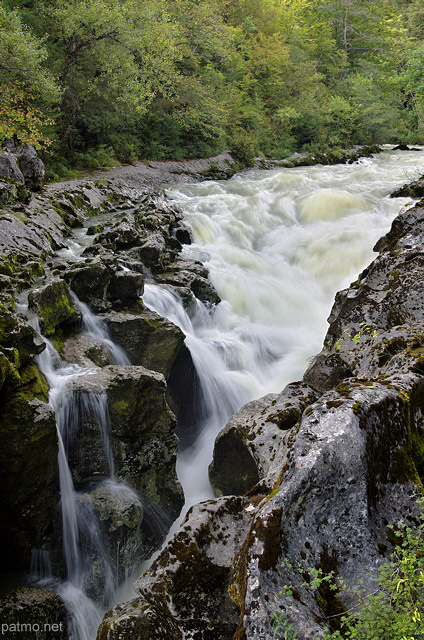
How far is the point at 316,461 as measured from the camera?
249 centimetres

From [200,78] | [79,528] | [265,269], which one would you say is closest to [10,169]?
[265,269]

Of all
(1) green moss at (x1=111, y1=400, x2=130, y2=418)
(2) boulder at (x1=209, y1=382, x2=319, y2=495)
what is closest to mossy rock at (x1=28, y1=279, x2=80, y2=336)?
(1) green moss at (x1=111, y1=400, x2=130, y2=418)

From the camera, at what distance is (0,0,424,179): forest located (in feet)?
47.1

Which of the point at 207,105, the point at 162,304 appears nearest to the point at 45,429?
the point at 162,304

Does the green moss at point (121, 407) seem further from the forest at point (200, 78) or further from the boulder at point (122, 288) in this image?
the forest at point (200, 78)

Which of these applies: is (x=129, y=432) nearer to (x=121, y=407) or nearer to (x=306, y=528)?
(x=121, y=407)

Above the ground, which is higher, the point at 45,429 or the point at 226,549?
the point at 45,429

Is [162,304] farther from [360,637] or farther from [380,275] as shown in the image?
[360,637]

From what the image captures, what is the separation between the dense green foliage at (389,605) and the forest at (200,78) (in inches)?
465

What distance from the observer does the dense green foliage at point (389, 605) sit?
1.89m

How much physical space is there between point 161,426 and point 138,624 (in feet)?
9.69

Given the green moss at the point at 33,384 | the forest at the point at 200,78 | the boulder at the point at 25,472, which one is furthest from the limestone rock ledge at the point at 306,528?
the forest at the point at 200,78

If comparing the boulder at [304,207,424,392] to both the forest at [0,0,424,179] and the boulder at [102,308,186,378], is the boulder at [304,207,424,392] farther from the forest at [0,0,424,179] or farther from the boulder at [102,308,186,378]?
the forest at [0,0,424,179]

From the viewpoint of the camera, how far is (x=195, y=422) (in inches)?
298
